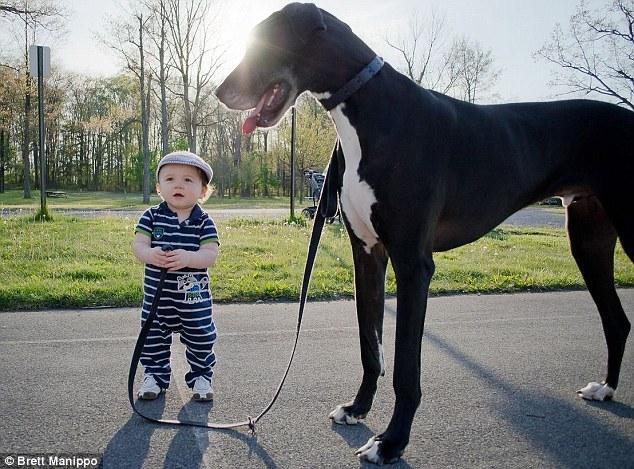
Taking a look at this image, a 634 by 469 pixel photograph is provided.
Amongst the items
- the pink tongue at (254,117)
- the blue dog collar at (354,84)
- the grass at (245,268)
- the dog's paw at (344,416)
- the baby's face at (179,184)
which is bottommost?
the dog's paw at (344,416)

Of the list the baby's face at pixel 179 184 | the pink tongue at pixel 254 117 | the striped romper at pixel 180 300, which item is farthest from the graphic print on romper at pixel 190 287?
the pink tongue at pixel 254 117

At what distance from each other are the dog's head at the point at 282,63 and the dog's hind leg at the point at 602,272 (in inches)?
72.5

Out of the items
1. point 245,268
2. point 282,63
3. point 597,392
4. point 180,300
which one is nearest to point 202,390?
point 180,300

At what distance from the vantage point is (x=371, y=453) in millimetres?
2633

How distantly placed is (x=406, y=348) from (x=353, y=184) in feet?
2.60

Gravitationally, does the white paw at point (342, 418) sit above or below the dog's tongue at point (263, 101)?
below

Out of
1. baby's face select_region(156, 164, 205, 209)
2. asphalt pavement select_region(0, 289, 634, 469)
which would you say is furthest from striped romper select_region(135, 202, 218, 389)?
asphalt pavement select_region(0, 289, 634, 469)

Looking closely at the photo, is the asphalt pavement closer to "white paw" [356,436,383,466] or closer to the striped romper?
"white paw" [356,436,383,466]

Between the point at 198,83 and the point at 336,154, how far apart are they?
30.1m

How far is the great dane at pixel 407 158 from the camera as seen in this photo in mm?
2605

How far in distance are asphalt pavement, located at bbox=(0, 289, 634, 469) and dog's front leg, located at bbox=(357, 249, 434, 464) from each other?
0.11 m

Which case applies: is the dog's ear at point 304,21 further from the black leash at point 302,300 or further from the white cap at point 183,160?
the white cap at point 183,160

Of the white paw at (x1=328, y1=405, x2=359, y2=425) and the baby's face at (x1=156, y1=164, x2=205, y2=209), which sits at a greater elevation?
the baby's face at (x1=156, y1=164, x2=205, y2=209)

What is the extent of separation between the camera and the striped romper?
3.36 meters
